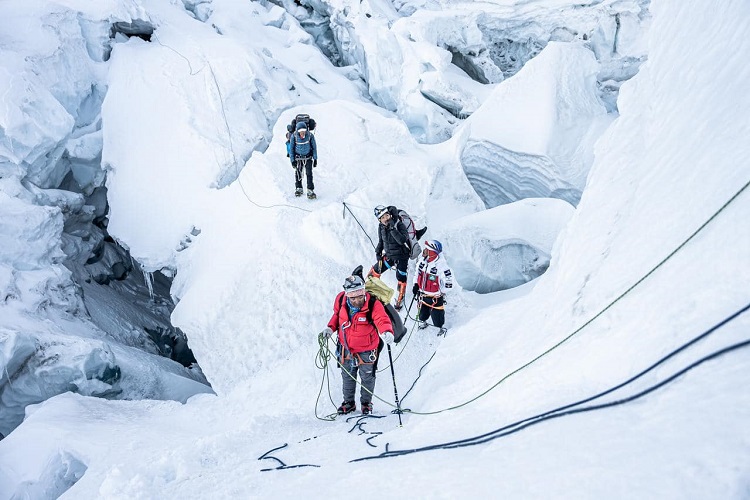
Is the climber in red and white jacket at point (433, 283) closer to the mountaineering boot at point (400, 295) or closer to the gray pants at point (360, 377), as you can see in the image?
the mountaineering boot at point (400, 295)

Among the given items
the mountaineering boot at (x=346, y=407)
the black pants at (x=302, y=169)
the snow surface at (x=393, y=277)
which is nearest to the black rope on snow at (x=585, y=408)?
the snow surface at (x=393, y=277)

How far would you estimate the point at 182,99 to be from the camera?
984cm

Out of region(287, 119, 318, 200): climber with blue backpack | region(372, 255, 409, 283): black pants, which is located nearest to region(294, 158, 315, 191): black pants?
region(287, 119, 318, 200): climber with blue backpack

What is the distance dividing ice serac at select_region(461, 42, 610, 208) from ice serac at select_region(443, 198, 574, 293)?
2.90m

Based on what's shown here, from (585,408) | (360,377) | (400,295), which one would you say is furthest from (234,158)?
(585,408)

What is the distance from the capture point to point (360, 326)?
4.37 meters

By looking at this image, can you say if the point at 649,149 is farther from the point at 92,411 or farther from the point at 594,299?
the point at 92,411

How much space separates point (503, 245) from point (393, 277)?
6.45 feet

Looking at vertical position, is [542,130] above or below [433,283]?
above

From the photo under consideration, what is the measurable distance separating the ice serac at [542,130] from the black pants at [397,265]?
493 centimetres

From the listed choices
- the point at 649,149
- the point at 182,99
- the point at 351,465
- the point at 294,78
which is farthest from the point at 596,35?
the point at 351,465

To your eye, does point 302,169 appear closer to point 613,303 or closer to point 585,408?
point 613,303

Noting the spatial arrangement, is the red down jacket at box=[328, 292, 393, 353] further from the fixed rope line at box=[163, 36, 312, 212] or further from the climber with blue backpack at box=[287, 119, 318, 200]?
the climber with blue backpack at box=[287, 119, 318, 200]

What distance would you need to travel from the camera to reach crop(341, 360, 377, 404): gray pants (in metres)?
4.57
